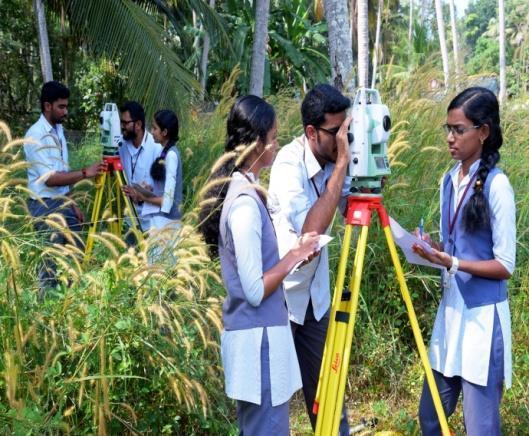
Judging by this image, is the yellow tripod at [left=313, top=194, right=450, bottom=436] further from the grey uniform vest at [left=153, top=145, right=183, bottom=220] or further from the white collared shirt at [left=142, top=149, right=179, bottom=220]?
the grey uniform vest at [left=153, top=145, right=183, bottom=220]

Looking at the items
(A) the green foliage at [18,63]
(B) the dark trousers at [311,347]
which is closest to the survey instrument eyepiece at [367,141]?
(B) the dark trousers at [311,347]

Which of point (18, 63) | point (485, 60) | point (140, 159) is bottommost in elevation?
point (140, 159)

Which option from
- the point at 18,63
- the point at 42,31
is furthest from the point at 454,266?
the point at 18,63

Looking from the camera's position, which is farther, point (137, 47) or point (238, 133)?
point (137, 47)

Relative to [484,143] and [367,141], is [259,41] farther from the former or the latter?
[367,141]

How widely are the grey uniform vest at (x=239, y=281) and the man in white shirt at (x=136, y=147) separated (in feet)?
9.58

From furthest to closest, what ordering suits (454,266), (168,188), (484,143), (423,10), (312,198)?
(423,10) → (168,188) → (312,198) → (484,143) → (454,266)

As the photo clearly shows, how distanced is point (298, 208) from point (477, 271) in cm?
75

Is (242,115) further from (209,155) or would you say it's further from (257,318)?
(209,155)

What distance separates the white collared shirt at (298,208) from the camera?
283 centimetres

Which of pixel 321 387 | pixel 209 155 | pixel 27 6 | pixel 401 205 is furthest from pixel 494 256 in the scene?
pixel 27 6

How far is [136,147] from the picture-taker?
216 inches

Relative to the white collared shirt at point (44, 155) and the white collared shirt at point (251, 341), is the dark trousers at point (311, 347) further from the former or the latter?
the white collared shirt at point (44, 155)

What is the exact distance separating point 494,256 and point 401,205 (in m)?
1.93
